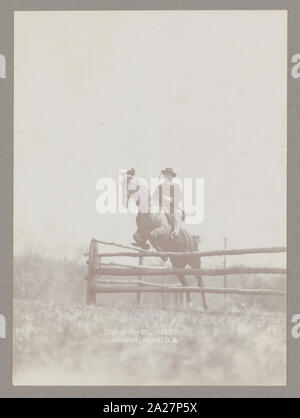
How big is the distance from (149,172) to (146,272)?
0.89 m

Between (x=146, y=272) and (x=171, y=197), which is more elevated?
(x=171, y=197)

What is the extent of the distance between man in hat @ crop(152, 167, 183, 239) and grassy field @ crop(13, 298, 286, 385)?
30.8 inches

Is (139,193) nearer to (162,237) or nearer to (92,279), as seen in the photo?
(162,237)

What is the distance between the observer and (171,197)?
17.3 ft

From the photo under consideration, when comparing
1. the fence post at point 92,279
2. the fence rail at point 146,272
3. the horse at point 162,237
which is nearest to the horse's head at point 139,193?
the horse at point 162,237

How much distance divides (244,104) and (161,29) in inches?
39.2

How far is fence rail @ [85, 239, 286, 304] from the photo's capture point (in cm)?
520

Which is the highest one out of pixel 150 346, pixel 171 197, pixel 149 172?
pixel 149 172

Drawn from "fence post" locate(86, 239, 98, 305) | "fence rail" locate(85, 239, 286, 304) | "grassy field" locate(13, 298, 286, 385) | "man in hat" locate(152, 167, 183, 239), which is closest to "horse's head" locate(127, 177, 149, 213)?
"man in hat" locate(152, 167, 183, 239)

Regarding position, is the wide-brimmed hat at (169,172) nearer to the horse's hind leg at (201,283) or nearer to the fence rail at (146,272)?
the fence rail at (146,272)

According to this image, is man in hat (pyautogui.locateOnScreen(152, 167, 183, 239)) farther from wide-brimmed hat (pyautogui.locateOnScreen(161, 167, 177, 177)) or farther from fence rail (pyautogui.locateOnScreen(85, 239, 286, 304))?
fence rail (pyautogui.locateOnScreen(85, 239, 286, 304))

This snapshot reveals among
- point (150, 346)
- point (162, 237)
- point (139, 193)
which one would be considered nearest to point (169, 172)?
point (139, 193)

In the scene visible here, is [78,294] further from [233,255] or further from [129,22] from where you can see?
[129,22]
